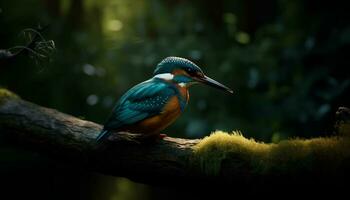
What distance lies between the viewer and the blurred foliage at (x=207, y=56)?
5.21 meters

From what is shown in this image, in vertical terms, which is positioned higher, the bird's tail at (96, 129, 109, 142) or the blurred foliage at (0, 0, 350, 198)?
the blurred foliage at (0, 0, 350, 198)

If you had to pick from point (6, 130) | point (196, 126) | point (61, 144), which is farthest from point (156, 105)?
point (196, 126)

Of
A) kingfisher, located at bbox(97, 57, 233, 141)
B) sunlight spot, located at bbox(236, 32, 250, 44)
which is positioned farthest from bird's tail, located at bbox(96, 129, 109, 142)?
sunlight spot, located at bbox(236, 32, 250, 44)

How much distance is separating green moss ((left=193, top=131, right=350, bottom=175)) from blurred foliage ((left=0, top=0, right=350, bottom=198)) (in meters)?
2.17

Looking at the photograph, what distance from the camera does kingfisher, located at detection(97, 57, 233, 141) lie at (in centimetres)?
290

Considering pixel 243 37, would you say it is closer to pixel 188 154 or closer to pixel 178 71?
pixel 178 71

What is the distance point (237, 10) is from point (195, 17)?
556 millimetres

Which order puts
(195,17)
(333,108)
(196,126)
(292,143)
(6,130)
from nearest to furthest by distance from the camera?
(292,143)
(6,130)
(333,108)
(196,126)
(195,17)

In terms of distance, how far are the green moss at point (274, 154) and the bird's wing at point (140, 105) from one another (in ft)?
1.07

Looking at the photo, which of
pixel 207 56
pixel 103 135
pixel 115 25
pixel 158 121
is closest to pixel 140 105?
pixel 158 121

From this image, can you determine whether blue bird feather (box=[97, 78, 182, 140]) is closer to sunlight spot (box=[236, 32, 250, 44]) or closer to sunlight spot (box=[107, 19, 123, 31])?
sunlight spot (box=[236, 32, 250, 44])

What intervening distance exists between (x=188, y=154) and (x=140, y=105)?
37cm

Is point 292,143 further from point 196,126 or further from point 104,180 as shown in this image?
point 104,180

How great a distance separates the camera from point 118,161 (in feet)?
9.99
